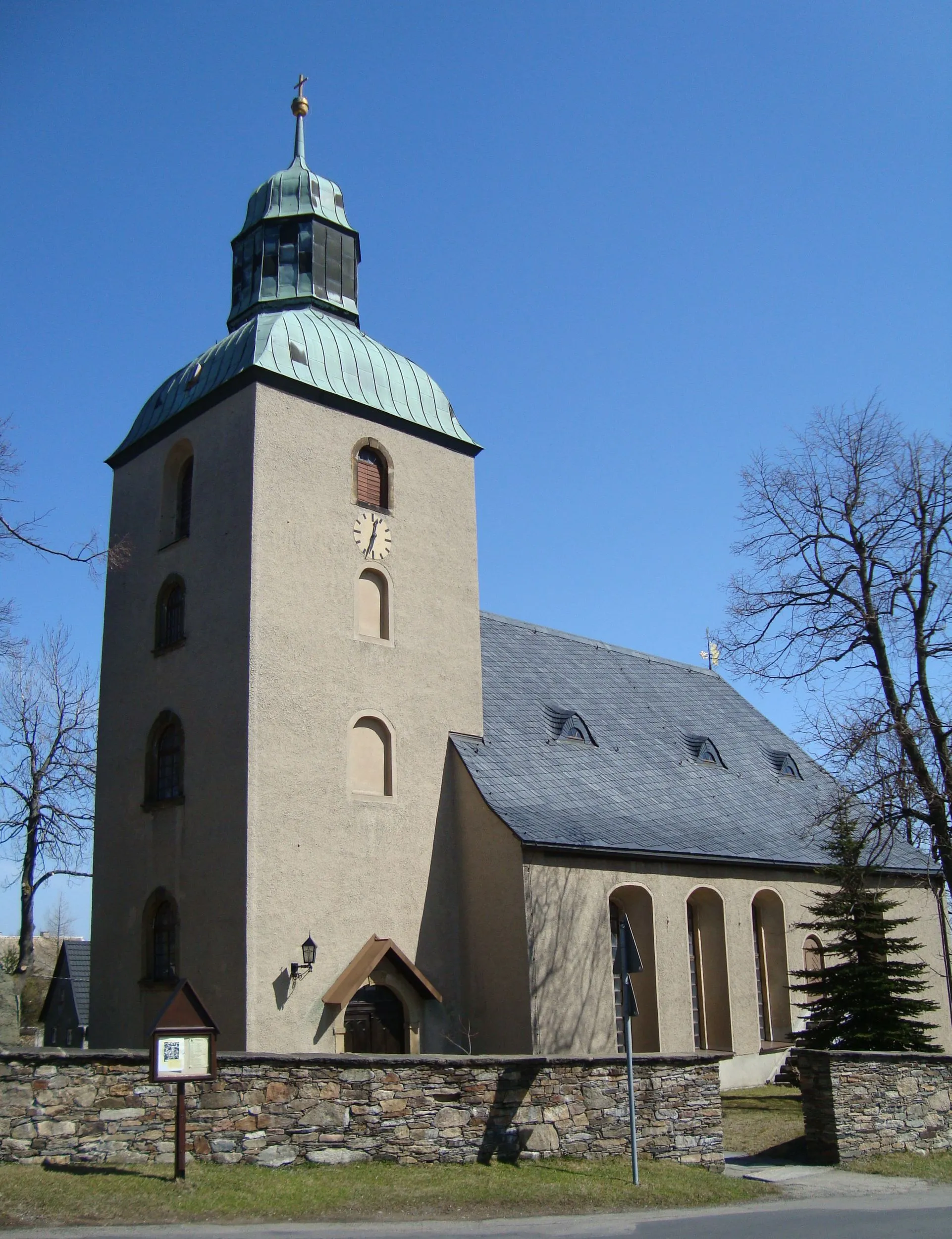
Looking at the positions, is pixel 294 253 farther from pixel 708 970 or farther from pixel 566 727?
pixel 708 970

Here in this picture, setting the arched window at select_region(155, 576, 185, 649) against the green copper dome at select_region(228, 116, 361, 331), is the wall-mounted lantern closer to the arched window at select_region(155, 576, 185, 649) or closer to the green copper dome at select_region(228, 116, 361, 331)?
the arched window at select_region(155, 576, 185, 649)

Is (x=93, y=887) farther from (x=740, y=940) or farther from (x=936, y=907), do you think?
(x=936, y=907)

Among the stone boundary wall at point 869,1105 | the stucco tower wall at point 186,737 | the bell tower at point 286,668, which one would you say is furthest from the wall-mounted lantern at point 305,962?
the stone boundary wall at point 869,1105

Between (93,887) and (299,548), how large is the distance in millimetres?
6691

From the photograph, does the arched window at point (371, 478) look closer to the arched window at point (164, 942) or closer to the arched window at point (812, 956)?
the arched window at point (164, 942)

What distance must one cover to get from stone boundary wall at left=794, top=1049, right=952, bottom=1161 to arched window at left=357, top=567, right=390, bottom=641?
9045mm

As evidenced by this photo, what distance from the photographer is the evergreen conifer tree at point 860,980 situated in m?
16.6

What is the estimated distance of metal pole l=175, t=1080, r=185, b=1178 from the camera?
10.2 meters

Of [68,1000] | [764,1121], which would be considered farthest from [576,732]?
[68,1000]

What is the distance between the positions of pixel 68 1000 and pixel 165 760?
71.6 feet

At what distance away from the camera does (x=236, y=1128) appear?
10906 millimetres

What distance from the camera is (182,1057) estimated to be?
10320 millimetres

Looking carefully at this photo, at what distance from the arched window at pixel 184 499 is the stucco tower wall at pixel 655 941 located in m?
7.95

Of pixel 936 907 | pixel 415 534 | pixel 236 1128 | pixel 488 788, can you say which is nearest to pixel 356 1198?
pixel 236 1128
